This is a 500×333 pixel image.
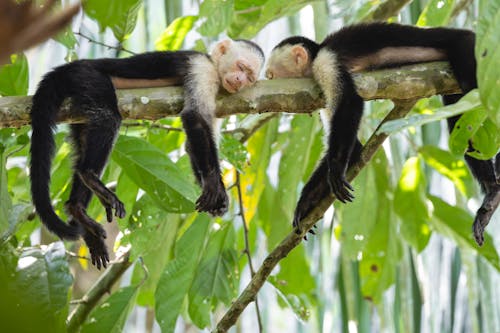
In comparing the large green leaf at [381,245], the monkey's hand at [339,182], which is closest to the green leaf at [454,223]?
the large green leaf at [381,245]

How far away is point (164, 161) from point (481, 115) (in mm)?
1323

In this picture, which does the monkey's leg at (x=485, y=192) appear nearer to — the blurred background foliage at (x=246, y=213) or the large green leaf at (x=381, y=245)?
the blurred background foliage at (x=246, y=213)

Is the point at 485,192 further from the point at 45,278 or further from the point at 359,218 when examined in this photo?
the point at 45,278


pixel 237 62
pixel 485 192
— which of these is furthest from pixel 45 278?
pixel 485 192

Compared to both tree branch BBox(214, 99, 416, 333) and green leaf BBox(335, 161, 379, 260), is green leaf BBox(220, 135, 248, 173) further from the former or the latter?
green leaf BBox(335, 161, 379, 260)

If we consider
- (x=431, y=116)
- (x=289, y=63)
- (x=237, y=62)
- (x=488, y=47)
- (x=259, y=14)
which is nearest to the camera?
(x=488, y=47)

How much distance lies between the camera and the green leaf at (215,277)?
9.19 ft

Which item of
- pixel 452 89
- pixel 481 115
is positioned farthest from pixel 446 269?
pixel 481 115

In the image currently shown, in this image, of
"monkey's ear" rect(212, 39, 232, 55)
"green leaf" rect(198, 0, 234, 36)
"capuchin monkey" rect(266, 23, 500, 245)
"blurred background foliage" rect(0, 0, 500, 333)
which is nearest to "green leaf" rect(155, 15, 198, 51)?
"blurred background foliage" rect(0, 0, 500, 333)

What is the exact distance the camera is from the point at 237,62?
120 inches

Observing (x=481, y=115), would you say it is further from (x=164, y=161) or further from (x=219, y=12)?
(x=219, y=12)

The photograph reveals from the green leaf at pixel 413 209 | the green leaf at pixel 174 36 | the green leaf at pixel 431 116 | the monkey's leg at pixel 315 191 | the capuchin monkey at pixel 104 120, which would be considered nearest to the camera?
the green leaf at pixel 431 116

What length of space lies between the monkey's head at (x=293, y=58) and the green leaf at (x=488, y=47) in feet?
6.32

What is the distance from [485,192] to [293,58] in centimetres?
108
